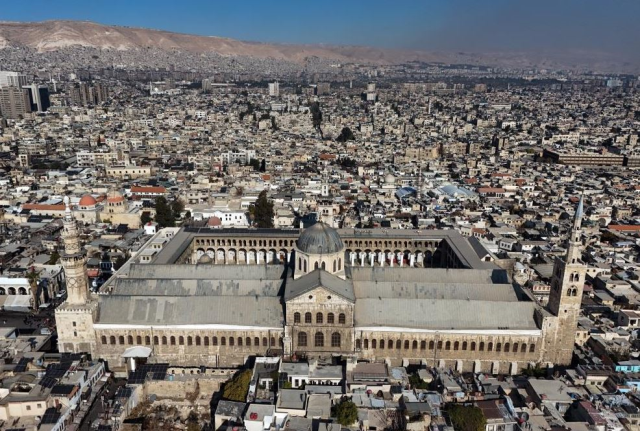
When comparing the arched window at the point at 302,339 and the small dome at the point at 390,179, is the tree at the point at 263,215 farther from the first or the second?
the arched window at the point at 302,339

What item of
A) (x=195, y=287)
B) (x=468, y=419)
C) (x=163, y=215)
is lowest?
(x=468, y=419)

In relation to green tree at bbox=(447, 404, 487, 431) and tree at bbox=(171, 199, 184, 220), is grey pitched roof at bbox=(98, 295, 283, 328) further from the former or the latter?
tree at bbox=(171, 199, 184, 220)

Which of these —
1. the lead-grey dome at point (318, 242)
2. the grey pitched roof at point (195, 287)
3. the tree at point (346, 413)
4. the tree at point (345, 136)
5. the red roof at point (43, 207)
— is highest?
the lead-grey dome at point (318, 242)

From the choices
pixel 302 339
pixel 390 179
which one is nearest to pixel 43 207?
pixel 302 339

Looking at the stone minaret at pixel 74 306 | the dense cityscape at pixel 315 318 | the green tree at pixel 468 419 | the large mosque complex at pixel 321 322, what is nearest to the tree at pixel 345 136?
the dense cityscape at pixel 315 318

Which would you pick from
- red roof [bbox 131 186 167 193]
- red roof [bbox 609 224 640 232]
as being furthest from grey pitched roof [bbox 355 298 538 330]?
red roof [bbox 131 186 167 193]

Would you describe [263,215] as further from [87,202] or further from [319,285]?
[319,285]

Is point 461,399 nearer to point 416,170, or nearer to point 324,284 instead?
point 324,284

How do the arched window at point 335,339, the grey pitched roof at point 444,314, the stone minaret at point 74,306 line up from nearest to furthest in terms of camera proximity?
the stone minaret at point 74,306, the arched window at point 335,339, the grey pitched roof at point 444,314
